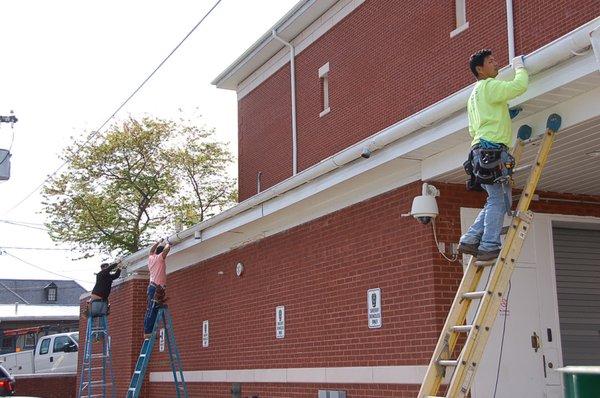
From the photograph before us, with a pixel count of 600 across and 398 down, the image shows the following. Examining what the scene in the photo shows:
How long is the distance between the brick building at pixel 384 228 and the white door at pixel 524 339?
0.02 metres

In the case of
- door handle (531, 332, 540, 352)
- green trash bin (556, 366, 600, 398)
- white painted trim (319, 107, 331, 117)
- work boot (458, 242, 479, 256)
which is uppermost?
white painted trim (319, 107, 331, 117)

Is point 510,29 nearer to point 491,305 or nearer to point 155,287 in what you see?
point 491,305

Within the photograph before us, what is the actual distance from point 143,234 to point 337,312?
21.7 metres

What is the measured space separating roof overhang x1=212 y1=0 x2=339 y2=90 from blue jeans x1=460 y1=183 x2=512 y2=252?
11.4 m

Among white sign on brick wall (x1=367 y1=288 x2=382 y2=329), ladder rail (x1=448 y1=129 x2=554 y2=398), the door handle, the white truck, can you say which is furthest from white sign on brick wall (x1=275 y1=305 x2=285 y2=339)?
the white truck

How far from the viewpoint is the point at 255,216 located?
14.4 meters

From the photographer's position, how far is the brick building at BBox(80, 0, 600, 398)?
1009 cm

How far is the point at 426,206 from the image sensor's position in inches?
404

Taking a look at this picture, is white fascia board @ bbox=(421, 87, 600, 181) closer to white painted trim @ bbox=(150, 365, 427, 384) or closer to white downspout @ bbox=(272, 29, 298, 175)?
white painted trim @ bbox=(150, 365, 427, 384)

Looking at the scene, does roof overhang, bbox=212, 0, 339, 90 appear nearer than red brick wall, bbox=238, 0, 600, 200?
No

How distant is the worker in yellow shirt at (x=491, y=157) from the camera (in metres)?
7.66

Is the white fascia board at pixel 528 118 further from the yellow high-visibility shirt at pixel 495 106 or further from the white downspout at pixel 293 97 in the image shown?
the white downspout at pixel 293 97

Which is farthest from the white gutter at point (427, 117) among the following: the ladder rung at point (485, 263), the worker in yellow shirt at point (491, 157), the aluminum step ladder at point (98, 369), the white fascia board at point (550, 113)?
the aluminum step ladder at point (98, 369)

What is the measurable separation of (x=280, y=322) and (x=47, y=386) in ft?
45.7
